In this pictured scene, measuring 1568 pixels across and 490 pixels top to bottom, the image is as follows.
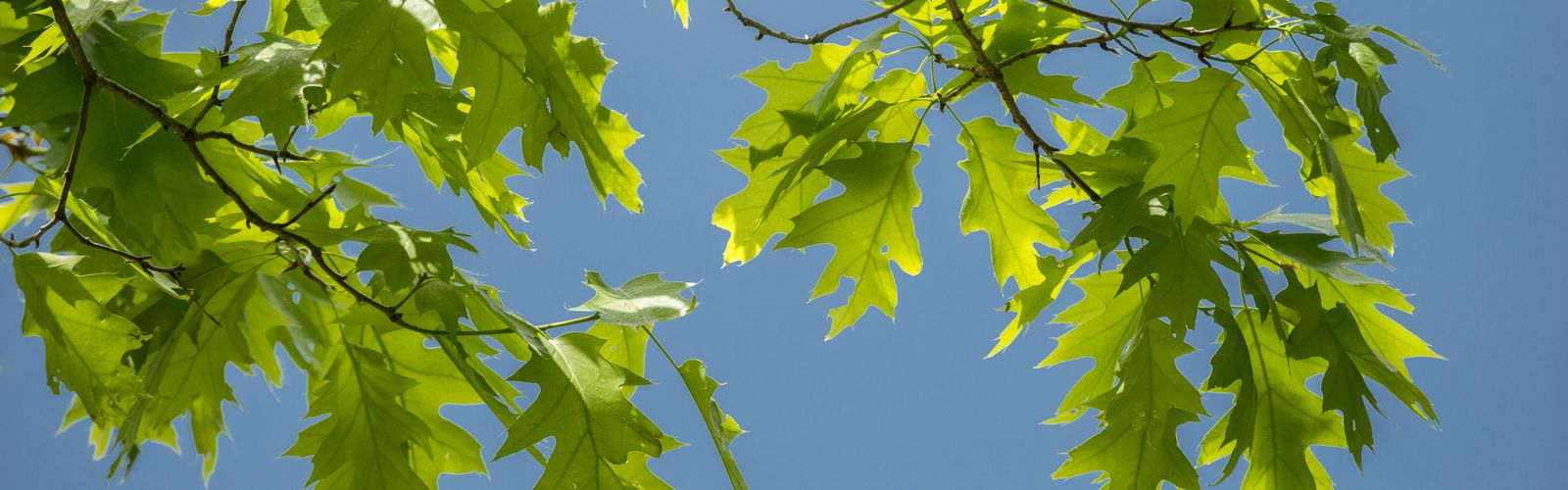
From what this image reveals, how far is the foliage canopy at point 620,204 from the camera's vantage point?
0.63m

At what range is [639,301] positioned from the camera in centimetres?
76

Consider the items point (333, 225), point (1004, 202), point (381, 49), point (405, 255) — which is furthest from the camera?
point (333, 225)

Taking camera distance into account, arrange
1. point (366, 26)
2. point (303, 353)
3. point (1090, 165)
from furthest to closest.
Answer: point (303, 353) < point (1090, 165) < point (366, 26)

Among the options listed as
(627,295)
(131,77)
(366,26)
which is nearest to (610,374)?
(627,295)

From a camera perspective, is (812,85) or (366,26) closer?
(366,26)

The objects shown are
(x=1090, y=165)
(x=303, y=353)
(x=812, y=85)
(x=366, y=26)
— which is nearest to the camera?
(x=366, y=26)

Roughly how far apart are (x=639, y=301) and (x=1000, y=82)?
0.25 m

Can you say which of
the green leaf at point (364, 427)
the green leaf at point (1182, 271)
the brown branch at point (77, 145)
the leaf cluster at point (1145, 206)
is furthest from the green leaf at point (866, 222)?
the brown branch at point (77, 145)

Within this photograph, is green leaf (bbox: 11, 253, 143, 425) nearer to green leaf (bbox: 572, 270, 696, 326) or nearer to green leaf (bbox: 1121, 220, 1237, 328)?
green leaf (bbox: 572, 270, 696, 326)

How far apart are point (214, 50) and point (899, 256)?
1.45 feet

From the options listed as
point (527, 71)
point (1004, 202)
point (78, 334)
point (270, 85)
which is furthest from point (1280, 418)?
point (78, 334)

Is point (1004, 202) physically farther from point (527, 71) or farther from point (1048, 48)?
point (527, 71)

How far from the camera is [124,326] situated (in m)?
0.74

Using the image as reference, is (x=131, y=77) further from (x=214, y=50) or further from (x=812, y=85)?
(x=812, y=85)
